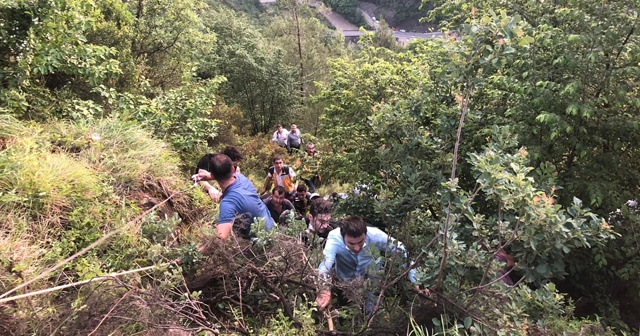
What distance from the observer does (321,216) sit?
4105mm

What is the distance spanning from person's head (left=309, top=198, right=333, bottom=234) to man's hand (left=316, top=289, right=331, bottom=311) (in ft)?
3.76

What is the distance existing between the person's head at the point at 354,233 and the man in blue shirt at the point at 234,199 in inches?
25.6

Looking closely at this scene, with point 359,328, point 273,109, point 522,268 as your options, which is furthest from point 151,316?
point 273,109

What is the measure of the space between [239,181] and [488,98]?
276 cm

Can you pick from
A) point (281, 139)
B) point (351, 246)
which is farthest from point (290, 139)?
point (351, 246)

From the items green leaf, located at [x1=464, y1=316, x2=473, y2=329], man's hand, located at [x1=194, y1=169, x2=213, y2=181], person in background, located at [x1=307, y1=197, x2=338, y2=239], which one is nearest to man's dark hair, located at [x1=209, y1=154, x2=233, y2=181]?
person in background, located at [x1=307, y1=197, x2=338, y2=239]

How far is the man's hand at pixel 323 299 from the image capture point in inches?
94.2

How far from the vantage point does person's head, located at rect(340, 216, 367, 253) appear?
286cm

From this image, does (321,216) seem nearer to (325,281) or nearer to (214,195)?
(214,195)

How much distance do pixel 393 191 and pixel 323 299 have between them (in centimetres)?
135

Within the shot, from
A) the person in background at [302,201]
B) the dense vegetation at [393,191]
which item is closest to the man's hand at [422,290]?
the dense vegetation at [393,191]

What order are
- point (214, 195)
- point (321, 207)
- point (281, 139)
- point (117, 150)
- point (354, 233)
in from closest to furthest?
point (354, 233) → point (117, 150) → point (214, 195) → point (321, 207) → point (281, 139)

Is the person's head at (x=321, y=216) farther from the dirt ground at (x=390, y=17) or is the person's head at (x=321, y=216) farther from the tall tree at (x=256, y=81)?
the dirt ground at (x=390, y=17)

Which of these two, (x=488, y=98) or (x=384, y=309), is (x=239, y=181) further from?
(x=488, y=98)
